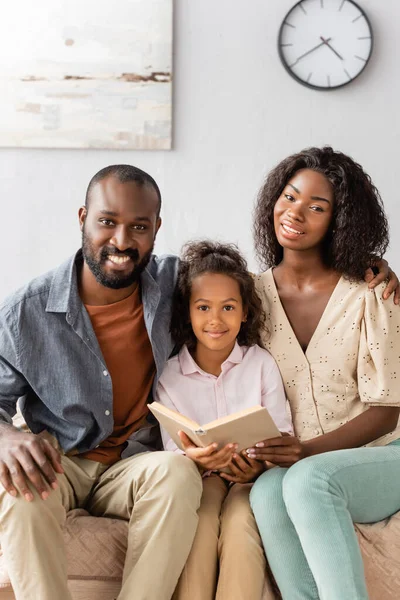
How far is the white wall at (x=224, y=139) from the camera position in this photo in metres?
3.24

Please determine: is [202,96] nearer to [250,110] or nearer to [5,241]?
[250,110]

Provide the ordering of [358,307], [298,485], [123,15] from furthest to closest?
[123,15]
[358,307]
[298,485]

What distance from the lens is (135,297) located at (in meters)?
2.06

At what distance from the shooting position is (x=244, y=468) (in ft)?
6.16

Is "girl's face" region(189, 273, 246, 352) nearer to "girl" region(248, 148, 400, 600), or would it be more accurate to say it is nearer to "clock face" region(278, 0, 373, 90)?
"girl" region(248, 148, 400, 600)

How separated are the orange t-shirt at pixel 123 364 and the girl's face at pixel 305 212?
1.52 ft

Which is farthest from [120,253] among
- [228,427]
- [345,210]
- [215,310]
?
[345,210]

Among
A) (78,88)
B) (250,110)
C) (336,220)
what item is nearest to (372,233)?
(336,220)

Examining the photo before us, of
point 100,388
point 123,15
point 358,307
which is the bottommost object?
point 100,388

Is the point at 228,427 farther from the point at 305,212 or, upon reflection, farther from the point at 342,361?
the point at 305,212

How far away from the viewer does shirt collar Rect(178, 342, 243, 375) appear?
82.0 inches

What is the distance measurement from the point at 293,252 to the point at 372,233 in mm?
226

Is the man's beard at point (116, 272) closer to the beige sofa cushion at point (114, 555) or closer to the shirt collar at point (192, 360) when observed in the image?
the shirt collar at point (192, 360)

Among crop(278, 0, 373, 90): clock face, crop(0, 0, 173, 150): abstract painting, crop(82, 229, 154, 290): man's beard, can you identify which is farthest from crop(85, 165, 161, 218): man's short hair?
crop(278, 0, 373, 90): clock face
